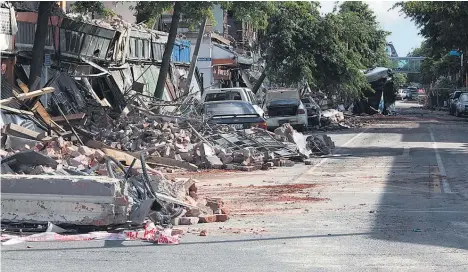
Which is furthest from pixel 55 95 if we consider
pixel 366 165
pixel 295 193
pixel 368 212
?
pixel 368 212

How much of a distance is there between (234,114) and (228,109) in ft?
1.55

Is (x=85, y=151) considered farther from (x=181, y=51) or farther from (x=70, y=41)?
(x=181, y=51)

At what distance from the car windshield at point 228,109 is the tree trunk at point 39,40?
198 inches

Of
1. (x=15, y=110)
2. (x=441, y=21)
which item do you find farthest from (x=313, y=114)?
(x=15, y=110)

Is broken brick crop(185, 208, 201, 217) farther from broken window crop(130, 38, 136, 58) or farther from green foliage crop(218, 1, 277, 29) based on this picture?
broken window crop(130, 38, 136, 58)

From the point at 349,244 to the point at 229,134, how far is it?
12.2 meters

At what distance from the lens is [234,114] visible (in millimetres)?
23062

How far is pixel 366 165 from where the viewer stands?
19.5m

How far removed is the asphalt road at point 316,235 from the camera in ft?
26.2

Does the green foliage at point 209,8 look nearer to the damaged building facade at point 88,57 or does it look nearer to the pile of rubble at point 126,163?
the damaged building facade at point 88,57

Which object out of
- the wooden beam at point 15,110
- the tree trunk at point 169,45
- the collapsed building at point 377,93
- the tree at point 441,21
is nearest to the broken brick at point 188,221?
the wooden beam at point 15,110

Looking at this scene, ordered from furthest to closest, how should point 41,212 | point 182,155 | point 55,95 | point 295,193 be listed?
point 55,95
point 182,155
point 295,193
point 41,212

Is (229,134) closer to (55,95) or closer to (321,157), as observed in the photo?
(321,157)

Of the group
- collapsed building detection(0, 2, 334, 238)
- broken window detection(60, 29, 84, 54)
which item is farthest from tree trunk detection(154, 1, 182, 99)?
broken window detection(60, 29, 84, 54)
